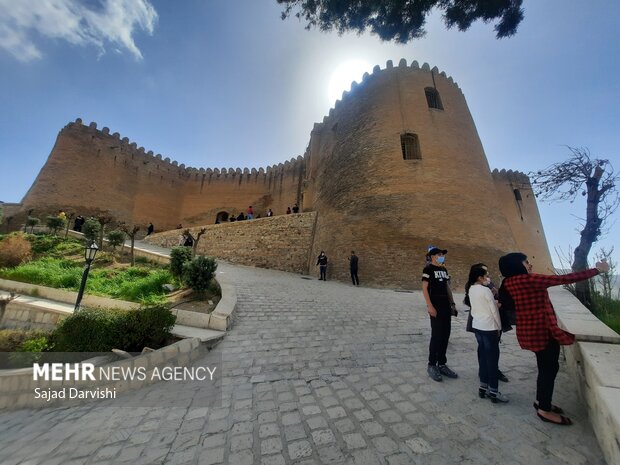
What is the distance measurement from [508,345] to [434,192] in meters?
8.75

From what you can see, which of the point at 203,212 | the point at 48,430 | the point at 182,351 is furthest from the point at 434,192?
the point at 203,212

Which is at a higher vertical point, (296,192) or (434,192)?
(296,192)

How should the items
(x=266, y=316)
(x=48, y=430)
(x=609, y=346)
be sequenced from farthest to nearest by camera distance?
(x=266, y=316), (x=48, y=430), (x=609, y=346)

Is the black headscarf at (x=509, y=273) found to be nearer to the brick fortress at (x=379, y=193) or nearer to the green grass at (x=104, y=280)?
the green grass at (x=104, y=280)

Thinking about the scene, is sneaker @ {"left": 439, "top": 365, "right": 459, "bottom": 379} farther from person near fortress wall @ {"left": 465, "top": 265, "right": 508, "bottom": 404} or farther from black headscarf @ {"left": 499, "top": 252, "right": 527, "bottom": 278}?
black headscarf @ {"left": 499, "top": 252, "right": 527, "bottom": 278}

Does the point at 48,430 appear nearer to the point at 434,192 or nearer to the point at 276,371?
the point at 276,371

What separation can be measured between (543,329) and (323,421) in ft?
7.00

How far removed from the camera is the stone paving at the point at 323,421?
81.9 inches

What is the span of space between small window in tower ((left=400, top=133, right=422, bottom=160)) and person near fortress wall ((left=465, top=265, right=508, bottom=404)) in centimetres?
1163

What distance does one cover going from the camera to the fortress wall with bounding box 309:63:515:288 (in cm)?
1131

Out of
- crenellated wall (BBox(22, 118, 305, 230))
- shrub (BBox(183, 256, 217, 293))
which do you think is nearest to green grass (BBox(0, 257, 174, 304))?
shrub (BBox(183, 256, 217, 293))

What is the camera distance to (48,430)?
272cm

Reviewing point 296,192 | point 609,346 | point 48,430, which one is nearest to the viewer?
point 609,346

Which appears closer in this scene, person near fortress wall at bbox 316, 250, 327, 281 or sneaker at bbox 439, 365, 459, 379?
sneaker at bbox 439, 365, 459, 379
